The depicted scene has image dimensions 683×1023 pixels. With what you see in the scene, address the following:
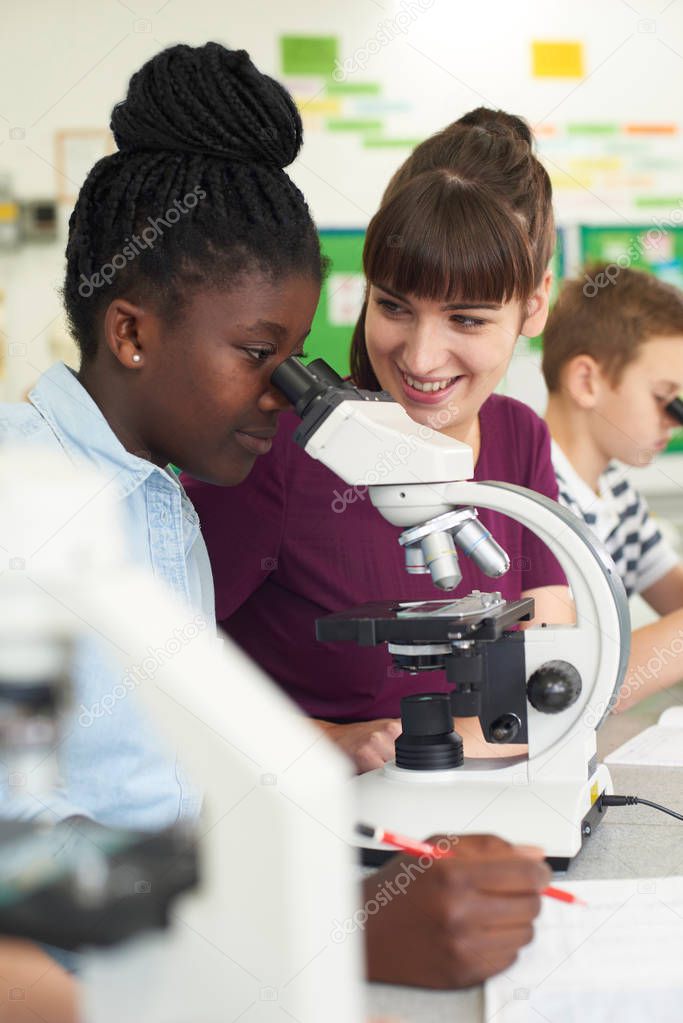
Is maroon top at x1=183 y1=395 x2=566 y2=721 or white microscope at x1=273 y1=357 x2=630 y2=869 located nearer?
white microscope at x1=273 y1=357 x2=630 y2=869

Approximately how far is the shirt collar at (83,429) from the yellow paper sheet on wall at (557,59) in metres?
2.73

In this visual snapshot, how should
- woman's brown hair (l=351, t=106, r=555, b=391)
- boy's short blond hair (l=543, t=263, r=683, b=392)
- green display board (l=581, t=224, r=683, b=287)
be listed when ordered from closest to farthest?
1. woman's brown hair (l=351, t=106, r=555, b=391)
2. boy's short blond hair (l=543, t=263, r=683, b=392)
3. green display board (l=581, t=224, r=683, b=287)

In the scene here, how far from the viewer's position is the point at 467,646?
3.51 feet

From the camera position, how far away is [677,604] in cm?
237

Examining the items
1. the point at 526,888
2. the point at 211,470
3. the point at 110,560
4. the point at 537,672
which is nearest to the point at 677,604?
the point at 537,672

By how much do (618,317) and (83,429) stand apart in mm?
1494

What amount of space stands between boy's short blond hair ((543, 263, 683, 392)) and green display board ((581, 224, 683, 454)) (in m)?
1.17

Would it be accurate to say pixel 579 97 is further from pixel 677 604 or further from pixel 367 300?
pixel 367 300

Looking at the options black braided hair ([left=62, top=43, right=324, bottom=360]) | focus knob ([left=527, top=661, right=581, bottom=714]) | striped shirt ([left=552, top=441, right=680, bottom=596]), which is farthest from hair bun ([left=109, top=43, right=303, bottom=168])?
striped shirt ([left=552, top=441, right=680, bottom=596])

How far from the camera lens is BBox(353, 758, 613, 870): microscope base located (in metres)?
1.04

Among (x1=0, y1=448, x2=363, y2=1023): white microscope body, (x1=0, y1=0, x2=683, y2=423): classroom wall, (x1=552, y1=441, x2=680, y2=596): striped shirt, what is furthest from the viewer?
(x1=0, y1=0, x2=683, y2=423): classroom wall

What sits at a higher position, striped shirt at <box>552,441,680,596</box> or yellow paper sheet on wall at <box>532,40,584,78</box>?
yellow paper sheet on wall at <box>532,40,584,78</box>

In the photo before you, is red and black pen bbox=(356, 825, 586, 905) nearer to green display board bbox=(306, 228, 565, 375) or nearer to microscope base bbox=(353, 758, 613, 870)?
microscope base bbox=(353, 758, 613, 870)

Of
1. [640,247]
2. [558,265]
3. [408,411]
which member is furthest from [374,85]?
[408,411]
